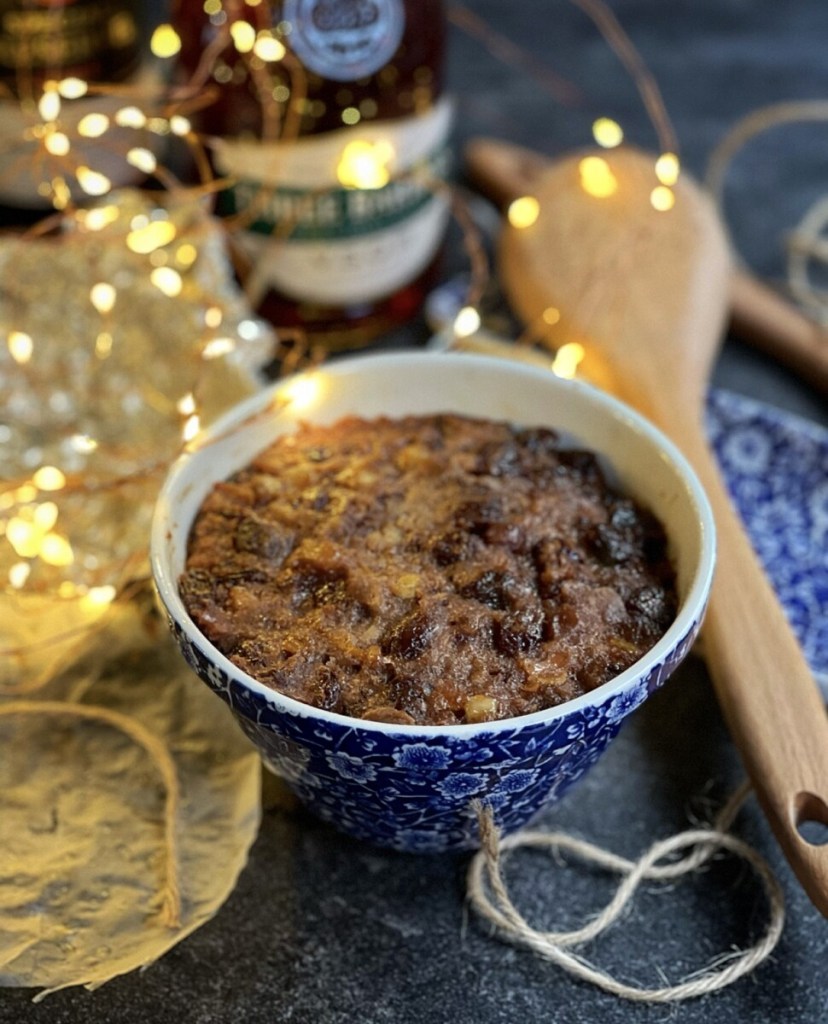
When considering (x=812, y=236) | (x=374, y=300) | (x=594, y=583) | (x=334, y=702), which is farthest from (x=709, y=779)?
(x=812, y=236)

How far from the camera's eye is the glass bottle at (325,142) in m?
1.05

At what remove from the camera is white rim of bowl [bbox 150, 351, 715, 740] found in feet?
2.05

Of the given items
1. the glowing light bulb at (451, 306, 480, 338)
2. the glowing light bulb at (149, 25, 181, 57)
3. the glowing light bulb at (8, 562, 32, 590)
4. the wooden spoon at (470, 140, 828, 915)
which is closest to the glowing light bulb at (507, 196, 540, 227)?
the wooden spoon at (470, 140, 828, 915)

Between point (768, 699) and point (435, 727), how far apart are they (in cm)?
27

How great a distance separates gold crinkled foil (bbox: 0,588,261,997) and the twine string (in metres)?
0.18

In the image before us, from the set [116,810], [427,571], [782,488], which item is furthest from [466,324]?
[116,810]

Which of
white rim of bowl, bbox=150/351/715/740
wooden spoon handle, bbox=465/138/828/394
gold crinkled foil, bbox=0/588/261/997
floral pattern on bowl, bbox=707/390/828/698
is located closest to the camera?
white rim of bowl, bbox=150/351/715/740

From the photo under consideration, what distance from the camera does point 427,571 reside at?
0.74 metres

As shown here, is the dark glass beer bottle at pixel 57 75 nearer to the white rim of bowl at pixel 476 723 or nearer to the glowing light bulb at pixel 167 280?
the glowing light bulb at pixel 167 280

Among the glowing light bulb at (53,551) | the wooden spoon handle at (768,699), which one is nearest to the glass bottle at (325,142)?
the glowing light bulb at (53,551)

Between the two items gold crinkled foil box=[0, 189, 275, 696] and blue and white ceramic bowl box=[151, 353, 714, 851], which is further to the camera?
gold crinkled foil box=[0, 189, 275, 696]

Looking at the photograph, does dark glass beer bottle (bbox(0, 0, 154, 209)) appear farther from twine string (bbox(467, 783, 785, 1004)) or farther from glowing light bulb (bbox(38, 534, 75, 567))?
twine string (bbox(467, 783, 785, 1004))

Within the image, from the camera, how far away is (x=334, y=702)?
67cm

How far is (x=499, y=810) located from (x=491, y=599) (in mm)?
126
